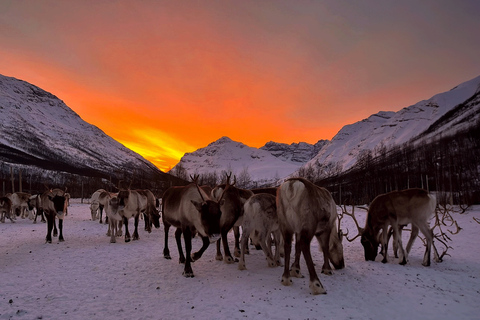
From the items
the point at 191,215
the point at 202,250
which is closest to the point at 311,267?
the point at 202,250

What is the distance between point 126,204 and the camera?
13484mm

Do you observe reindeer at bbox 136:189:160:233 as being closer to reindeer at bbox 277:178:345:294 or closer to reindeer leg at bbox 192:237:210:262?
reindeer leg at bbox 192:237:210:262

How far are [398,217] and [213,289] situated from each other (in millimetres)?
7310

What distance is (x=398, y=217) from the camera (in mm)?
10070

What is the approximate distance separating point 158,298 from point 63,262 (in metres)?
Result: 4.97

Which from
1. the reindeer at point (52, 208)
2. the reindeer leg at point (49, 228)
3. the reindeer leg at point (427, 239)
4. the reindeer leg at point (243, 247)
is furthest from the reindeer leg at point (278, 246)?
the reindeer leg at point (49, 228)

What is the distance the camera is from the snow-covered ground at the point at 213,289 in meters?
5.41

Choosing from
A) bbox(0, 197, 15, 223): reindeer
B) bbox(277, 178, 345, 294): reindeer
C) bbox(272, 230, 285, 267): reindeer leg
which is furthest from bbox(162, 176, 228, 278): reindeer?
bbox(0, 197, 15, 223): reindeer

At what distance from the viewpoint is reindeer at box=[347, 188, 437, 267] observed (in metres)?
9.76

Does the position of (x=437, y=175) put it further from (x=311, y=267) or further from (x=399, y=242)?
(x=311, y=267)

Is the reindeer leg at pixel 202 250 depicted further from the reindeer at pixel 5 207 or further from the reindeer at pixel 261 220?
the reindeer at pixel 5 207

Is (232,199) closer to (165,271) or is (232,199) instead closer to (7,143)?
(165,271)

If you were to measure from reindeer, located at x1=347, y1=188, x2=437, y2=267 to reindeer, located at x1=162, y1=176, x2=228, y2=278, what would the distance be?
5.76 meters

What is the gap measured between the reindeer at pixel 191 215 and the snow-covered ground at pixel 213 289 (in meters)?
0.80
